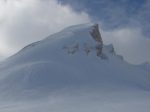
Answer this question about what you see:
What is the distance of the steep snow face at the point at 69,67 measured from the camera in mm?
77000

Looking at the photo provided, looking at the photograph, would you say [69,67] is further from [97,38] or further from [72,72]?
[97,38]

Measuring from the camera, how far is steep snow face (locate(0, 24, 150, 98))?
77.0 meters

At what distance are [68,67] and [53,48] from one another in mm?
12578

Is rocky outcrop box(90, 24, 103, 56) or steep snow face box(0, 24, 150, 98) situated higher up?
rocky outcrop box(90, 24, 103, 56)

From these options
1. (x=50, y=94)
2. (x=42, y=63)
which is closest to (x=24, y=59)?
(x=42, y=63)

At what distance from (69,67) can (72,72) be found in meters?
3.20

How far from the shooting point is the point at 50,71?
276ft

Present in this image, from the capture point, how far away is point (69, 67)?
88562 mm

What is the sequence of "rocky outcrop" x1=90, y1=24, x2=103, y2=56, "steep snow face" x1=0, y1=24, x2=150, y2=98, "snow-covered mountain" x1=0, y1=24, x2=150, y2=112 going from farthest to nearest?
"rocky outcrop" x1=90, y1=24, x2=103, y2=56
"steep snow face" x1=0, y1=24, x2=150, y2=98
"snow-covered mountain" x1=0, y1=24, x2=150, y2=112

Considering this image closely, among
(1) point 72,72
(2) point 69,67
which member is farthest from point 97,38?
(1) point 72,72

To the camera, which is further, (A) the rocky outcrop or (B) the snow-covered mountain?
(A) the rocky outcrop

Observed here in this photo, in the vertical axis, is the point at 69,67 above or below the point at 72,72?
above

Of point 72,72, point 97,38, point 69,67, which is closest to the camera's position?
point 72,72

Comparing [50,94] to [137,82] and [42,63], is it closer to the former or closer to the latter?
[42,63]
